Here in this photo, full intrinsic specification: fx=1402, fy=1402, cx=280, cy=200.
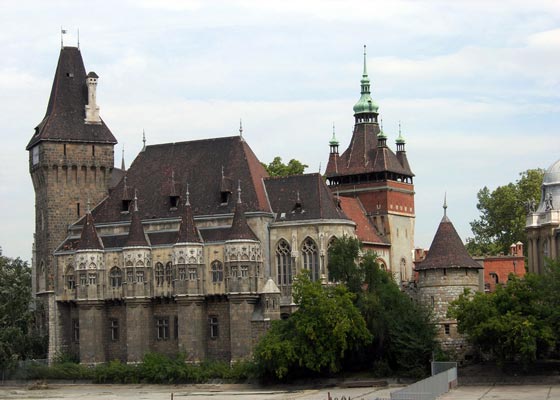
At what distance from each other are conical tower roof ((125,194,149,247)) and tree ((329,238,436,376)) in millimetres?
15493

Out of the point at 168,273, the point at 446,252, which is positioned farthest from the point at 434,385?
the point at 168,273

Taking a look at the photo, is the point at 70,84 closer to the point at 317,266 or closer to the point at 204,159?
the point at 204,159

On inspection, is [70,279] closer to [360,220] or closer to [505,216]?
[360,220]

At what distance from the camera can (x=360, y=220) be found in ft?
353

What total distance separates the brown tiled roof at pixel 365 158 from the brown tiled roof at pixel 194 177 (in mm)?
13711

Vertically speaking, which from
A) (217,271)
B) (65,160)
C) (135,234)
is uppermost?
(65,160)

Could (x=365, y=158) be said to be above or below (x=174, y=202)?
above

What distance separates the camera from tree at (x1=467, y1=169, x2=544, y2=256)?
5012 inches

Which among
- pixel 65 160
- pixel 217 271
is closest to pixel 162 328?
pixel 217 271

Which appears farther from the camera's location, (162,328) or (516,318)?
(162,328)

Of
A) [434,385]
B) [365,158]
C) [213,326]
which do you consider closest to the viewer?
[434,385]

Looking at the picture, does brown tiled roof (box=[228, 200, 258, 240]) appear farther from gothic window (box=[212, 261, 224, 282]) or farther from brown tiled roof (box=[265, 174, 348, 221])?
brown tiled roof (box=[265, 174, 348, 221])

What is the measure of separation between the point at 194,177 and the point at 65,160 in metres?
10.1

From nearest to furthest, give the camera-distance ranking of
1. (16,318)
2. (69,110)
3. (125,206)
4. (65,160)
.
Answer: (125,206)
(65,160)
(16,318)
(69,110)
